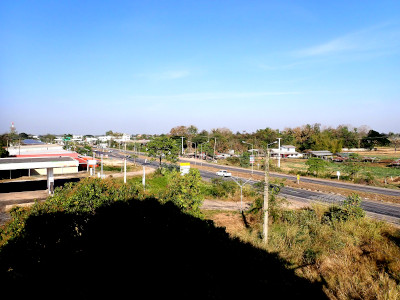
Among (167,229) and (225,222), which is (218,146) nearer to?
(225,222)

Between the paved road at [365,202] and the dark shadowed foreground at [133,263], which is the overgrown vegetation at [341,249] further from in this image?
the paved road at [365,202]

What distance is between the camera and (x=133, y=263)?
31.3 feet

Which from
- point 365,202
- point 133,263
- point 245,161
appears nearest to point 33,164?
point 133,263

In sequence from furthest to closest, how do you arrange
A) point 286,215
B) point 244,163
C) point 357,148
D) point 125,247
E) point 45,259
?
point 357,148, point 244,163, point 286,215, point 125,247, point 45,259

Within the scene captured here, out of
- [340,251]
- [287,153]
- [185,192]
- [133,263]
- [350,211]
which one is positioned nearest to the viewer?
[133,263]

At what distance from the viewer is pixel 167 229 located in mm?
12938

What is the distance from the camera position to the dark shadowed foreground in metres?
7.48

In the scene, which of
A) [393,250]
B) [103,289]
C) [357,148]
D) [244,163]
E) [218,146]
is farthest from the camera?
[357,148]

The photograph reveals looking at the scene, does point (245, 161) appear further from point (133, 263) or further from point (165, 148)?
point (133, 263)

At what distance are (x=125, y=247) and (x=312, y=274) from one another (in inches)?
355

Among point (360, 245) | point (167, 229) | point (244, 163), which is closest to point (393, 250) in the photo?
point (360, 245)

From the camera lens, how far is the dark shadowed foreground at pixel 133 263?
7.48m

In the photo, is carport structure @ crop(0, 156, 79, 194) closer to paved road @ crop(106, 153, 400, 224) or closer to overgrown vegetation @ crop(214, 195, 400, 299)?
overgrown vegetation @ crop(214, 195, 400, 299)

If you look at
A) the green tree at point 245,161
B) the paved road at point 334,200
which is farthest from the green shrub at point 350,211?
the green tree at point 245,161
